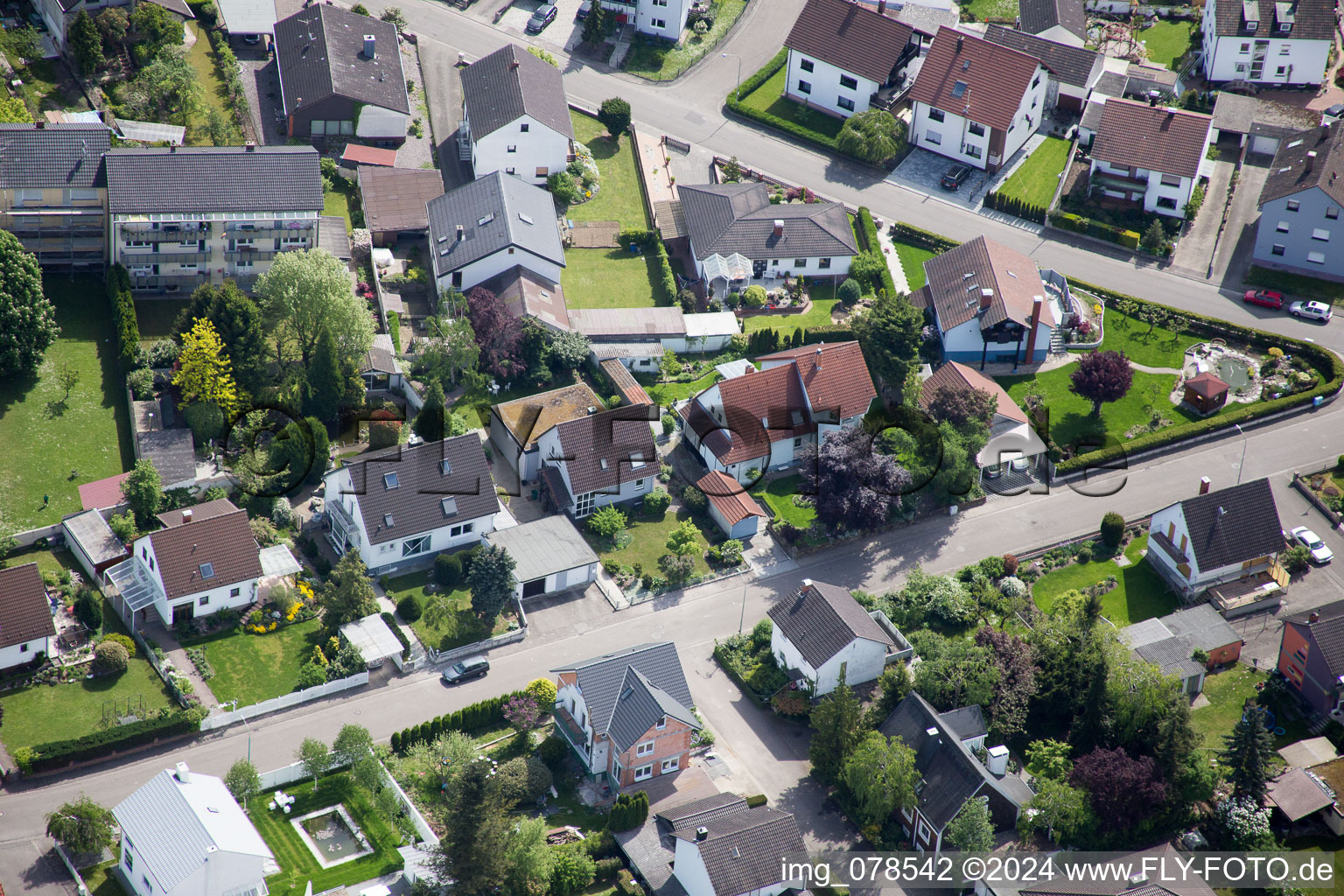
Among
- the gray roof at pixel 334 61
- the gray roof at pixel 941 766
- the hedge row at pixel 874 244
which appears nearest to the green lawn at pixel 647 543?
the gray roof at pixel 941 766

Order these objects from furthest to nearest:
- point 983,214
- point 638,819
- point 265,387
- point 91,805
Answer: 1. point 983,214
2. point 265,387
3. point 638,819
4. point 91,805

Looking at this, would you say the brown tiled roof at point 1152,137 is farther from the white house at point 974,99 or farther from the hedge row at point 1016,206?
the white house at point 974,99

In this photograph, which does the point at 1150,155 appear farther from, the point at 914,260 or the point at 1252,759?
the point at 1252,759

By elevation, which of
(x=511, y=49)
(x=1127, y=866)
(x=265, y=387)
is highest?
(x=511, y=49)

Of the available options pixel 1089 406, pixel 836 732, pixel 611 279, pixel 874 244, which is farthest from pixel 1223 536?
pixel 611 279

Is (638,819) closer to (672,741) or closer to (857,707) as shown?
(672,741)

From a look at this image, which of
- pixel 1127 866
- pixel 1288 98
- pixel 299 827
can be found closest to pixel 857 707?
pixel 1127 866
